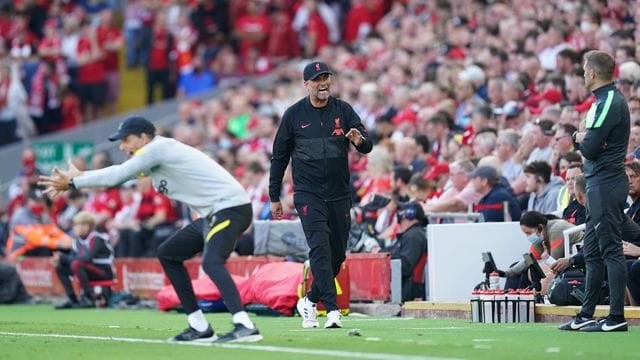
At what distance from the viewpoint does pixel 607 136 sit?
428 inches

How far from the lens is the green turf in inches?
369

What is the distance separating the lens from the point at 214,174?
35.2 feet

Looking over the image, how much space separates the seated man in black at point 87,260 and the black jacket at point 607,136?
34.1ft

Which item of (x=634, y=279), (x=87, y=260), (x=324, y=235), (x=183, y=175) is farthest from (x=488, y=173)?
(x=87, y=260)

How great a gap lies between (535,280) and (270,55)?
18028 mm

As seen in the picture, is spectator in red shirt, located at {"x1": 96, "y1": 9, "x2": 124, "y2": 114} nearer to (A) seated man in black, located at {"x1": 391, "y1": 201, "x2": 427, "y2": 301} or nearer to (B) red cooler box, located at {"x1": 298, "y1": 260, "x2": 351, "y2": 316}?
(A) seated man in black, located at {"x1": 391, "y1": 201, "x2": 427, "y2": 301}

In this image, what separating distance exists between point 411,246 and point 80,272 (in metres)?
5.95

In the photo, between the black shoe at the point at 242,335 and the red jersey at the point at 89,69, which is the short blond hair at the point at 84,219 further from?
the red jersey at the point at 89,69

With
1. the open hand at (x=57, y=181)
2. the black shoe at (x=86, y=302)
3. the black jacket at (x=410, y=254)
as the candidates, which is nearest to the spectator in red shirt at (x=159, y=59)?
the black shoe at (x=86, y=302)

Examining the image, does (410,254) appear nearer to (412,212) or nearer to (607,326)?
(412,212)

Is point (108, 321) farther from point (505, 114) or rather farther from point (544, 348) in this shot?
point (544, 348)

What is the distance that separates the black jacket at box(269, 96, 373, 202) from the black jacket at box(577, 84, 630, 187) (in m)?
2.21

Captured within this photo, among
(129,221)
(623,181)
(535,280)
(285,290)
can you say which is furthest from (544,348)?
(129,221)

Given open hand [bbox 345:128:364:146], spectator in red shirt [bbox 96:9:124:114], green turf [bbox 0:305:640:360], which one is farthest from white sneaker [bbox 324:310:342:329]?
spectator in red shirt [bbox 96:9:124:114]
